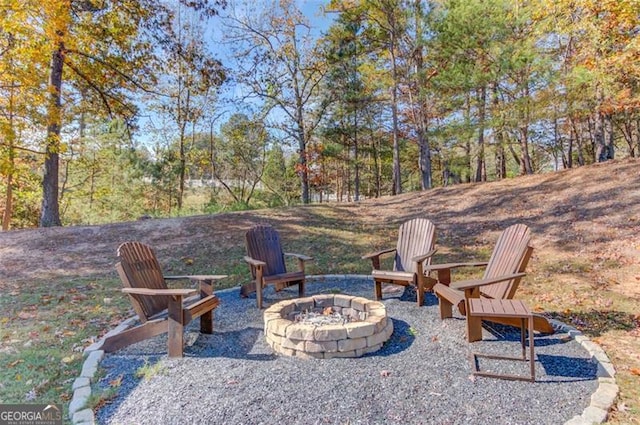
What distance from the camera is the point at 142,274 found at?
3.19 metres

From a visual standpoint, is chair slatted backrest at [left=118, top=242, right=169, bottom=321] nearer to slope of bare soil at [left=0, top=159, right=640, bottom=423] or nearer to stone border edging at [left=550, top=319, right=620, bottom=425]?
slope of bare soil at [left=0, top=159, right=640, bottom=423]

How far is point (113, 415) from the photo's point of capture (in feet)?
6.75

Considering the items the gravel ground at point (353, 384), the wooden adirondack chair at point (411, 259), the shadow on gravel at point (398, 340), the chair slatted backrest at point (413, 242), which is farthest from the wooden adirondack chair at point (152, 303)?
the chair slatted backrest at point (413, 242)

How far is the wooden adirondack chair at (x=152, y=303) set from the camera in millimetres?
2763

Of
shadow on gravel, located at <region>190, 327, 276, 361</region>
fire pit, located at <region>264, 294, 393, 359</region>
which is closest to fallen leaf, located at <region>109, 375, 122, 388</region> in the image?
shadow on gravel, located at <region>190, 327, 276, 361</region>

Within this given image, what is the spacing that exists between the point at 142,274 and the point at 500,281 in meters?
2.99

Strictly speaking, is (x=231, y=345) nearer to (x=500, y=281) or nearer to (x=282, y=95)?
(x=500, y=281)

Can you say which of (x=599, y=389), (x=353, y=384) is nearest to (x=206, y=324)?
(x=353, y=384)

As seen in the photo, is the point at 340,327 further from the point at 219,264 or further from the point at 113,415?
the point at 219,264

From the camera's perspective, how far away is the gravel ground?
2004mm

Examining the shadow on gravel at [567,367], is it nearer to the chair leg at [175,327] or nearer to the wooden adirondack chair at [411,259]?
the wooden adirondack chair at [411,259]

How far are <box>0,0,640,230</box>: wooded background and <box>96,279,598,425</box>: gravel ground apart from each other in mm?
5899

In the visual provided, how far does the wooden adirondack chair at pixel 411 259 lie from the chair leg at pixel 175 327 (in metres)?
2.08

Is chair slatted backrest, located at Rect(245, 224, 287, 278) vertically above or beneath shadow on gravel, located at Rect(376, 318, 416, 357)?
above
